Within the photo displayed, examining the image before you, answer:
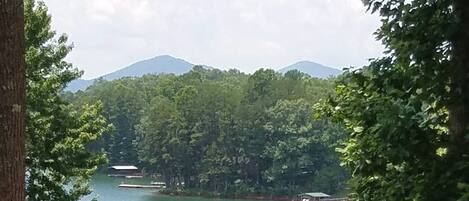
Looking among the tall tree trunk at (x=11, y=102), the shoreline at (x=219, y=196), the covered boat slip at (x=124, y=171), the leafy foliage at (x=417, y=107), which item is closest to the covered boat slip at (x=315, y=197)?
the shoreline at (x=219, y=196)

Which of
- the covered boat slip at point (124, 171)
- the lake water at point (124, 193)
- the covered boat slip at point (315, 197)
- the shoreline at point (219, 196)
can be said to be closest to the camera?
the lake water at point (124, 193)

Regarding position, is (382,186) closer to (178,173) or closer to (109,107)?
(178,173)

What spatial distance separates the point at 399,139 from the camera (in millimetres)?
4070

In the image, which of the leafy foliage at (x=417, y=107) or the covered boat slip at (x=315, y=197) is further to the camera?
the covered boat slip at (x=315, y=197)

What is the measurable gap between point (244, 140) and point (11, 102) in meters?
51.9

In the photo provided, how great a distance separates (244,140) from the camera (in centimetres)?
5472

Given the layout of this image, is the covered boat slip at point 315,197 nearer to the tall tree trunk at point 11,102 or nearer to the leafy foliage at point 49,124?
the leafy foliage at point 49,124

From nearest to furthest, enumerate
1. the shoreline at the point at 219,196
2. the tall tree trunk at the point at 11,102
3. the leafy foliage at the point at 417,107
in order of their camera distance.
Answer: the tall tree trunk at the point at 11,102
the leafy foliage at the point at 417,107
the shoreline at the point at 219,196

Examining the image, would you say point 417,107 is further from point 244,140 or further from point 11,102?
point 244,140

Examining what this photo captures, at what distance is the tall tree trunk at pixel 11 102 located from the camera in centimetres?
293

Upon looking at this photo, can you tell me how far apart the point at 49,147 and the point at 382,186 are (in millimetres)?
7356

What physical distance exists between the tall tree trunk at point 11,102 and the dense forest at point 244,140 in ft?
149

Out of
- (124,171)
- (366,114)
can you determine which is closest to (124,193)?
(124,171)

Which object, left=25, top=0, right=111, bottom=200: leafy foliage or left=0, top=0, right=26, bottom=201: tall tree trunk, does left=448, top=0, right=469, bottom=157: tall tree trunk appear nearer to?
left=0, top=0, right=26, bottom=201: tall tree trunk
